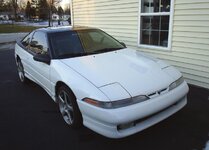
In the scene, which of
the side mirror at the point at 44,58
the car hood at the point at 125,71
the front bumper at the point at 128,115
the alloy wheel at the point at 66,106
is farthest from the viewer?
the side mirror at the point at 44,58

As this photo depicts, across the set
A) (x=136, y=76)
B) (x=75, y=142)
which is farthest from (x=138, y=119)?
(x=75, y=142)

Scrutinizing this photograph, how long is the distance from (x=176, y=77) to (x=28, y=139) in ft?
7.66

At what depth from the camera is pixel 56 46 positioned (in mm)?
3936

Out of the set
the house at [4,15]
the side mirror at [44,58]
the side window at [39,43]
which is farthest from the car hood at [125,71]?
the house at [4,15]

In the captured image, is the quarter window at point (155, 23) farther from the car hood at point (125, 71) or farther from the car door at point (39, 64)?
the car door at point (39, 64)

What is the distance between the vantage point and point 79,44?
4066 mm

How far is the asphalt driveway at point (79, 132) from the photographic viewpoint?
3047 millimetres

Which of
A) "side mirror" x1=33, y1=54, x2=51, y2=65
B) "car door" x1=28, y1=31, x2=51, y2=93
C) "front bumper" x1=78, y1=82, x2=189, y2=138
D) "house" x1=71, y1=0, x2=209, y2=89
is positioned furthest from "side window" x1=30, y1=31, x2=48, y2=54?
"house" x1=71, y1=0, x2=209, y2=89

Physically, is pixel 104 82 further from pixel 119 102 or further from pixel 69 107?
pixel 69 107

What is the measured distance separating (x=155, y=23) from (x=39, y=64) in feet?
10.3

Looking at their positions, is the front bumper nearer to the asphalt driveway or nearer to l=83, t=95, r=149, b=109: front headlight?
l=83, t=95, r=149, b=109: front headlight

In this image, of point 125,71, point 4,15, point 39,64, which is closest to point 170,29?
point 125,71

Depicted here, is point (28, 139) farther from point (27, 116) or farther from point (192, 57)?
point (192, 57)

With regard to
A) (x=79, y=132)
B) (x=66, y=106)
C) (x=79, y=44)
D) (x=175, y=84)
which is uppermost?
(x=79, y=44)
